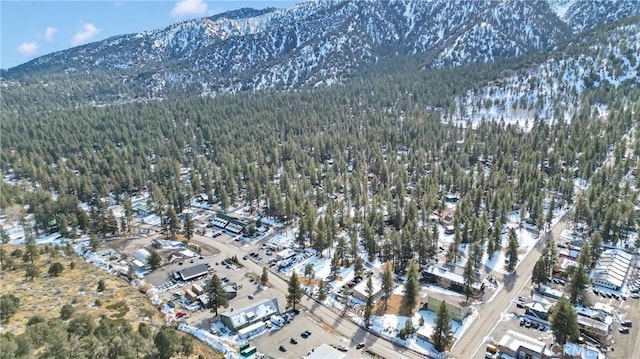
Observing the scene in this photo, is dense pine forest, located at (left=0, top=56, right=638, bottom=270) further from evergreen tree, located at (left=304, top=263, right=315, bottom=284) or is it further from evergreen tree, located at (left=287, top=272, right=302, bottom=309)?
evergreen tree, located at (left=287, top=272, right=302, bottom=309)

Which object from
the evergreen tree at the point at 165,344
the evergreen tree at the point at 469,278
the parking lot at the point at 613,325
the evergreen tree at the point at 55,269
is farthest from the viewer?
the evergreen tree at the point at 55,269

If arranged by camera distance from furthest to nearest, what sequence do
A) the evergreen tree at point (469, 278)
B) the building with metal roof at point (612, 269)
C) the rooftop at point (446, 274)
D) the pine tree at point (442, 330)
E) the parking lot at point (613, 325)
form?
the rooftop at point (446, 274)
the building with metal roof at point (612, 269)
the evergreen tree at point (469, 278)
the pine tree at point (442, 330)
the parking lot at point (613, 325)

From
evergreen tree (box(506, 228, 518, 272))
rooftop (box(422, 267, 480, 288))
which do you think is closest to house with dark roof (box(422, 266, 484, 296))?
rooftop (box(422, 267, 480, 288))

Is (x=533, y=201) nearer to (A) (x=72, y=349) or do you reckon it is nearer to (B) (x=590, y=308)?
(B) (x=590, y=308)

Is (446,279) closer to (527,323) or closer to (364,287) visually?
(527,323)

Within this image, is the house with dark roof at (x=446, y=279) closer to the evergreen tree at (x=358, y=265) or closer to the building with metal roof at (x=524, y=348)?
the evergreen tree at (x=358, y=265)

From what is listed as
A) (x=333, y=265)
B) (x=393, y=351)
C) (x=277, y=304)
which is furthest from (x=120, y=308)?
(x=393, y=351)

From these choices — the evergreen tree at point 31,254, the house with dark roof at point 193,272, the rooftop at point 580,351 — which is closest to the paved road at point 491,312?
the rooftop at point 580,351
